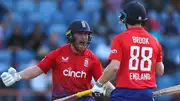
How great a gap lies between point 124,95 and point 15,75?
2033 mm

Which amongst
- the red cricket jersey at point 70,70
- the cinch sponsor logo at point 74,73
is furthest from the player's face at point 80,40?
the cinch sponsor logo at point 74,73

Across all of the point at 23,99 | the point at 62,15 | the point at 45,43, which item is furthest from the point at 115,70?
the point at 62,15

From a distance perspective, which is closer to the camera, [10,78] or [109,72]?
[109,72]

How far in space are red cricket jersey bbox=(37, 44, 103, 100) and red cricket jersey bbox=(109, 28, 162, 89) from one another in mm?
1347

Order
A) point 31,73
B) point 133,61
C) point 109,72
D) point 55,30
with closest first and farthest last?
point 109,72 < point 133,61 < point 31,73 < point 55,30

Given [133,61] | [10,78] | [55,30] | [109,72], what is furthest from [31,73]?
[55,30]

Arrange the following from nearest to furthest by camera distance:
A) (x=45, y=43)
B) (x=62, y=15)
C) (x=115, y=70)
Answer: (x=115, y=70) → (x=45, y=43) → (x=62, y=15)

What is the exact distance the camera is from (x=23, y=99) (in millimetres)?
14242

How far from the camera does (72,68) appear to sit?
10156 mm

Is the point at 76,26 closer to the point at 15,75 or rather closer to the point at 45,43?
the point at 15,75

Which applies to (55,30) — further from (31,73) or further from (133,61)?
(133,61)

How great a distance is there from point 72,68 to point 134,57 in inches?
63.6

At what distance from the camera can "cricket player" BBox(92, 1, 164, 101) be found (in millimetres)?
8750

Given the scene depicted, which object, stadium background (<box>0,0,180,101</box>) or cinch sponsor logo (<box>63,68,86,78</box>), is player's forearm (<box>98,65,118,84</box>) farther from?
stadium background (<box>0,0,180,101</box>)
